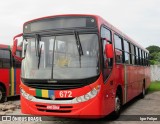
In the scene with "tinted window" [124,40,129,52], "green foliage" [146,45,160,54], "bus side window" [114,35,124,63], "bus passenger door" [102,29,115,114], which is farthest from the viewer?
"green foliage" [146,45,160,54]

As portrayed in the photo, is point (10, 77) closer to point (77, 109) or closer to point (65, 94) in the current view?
point (65, 94)

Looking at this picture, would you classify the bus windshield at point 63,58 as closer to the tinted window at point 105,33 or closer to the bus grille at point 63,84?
the bus grille at point 63,84

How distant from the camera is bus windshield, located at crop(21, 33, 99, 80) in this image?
294 inches

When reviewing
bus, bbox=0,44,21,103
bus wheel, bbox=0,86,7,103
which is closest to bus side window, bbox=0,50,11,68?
bus, bbox=0,44,21,103

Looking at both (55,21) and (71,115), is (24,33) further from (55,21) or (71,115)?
(71,115)

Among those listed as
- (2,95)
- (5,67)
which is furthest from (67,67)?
(2,95)

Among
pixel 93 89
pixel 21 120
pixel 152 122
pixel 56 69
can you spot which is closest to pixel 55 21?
pixel 56 69

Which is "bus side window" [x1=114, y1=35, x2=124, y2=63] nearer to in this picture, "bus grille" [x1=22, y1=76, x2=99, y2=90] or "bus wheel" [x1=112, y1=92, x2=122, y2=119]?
"bus wheel" [x1=112, y1=92, x2=122, y2=119]

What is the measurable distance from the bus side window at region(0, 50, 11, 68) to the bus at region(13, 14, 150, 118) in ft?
18.8

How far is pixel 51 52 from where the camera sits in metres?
7.78

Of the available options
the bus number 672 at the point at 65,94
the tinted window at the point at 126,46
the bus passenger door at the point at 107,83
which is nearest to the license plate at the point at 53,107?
the bus number 672 at the point at 65,94

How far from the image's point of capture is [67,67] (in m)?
7.53

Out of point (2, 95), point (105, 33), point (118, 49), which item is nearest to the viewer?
point (105, 33)

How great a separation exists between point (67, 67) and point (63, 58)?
10.8 inches
